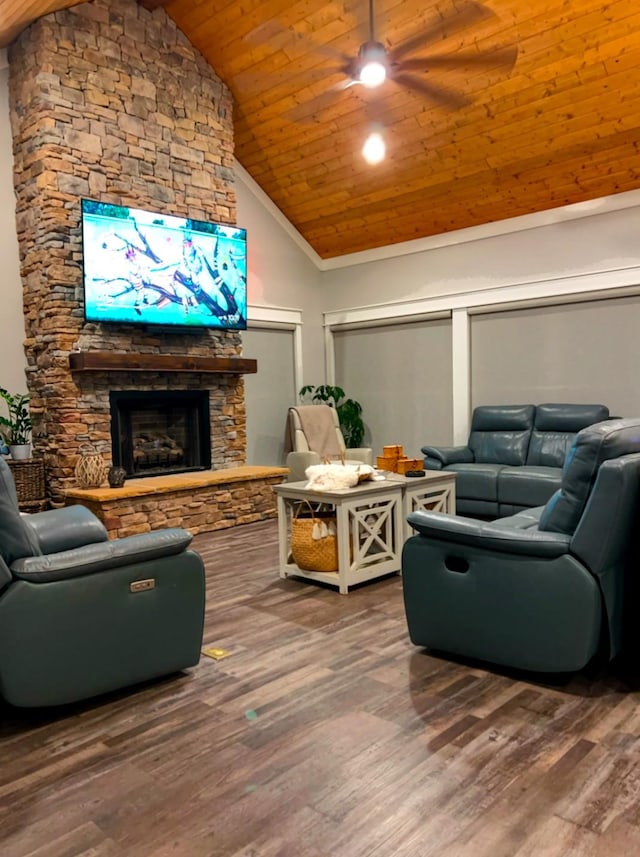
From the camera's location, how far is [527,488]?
521 centimetres

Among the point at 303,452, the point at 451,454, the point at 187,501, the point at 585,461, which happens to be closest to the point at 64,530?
the point at 585,461

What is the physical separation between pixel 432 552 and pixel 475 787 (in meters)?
1.01

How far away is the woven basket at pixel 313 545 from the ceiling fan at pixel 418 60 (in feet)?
8.34

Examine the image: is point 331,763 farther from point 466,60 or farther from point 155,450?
point 155,450

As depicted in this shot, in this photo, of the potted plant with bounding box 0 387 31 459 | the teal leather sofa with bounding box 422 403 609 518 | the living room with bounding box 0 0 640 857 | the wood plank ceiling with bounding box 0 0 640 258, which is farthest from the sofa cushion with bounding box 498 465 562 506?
the potted plant with bounding box 0 387 31 459

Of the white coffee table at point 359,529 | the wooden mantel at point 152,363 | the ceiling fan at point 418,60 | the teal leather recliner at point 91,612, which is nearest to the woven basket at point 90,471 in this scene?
the wooden mantel at point 152,363

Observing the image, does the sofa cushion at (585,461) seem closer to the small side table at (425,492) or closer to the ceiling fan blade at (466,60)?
the small side table at (425,492)

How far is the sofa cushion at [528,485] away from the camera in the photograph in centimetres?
512

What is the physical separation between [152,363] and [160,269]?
0.81 metres

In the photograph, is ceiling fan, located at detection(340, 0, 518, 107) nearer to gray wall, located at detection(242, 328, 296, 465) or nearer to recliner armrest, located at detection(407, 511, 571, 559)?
recliner armrest, located at detection(407, 511, 571, 559)

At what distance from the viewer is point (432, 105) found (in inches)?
216

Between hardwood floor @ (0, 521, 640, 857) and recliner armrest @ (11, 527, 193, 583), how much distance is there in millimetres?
541

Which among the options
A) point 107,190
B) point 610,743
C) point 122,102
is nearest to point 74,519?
point 610,743

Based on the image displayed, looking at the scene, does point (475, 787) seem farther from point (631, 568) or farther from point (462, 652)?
point (631, 568)
